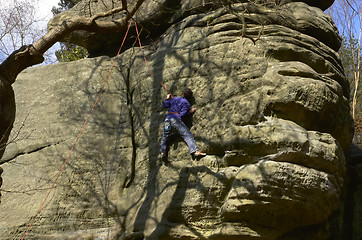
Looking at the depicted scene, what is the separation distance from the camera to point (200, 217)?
6.42 meters

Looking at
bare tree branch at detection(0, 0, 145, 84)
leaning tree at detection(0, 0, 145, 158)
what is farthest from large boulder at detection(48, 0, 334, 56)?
leaning tree at detection(0, 0, 145, 158)

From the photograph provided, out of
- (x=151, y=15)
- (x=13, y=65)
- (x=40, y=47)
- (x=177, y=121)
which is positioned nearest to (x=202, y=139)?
(x=177, y=121)

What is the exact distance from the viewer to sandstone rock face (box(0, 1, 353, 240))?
621 centimetres

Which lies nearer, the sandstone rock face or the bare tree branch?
the bare tree branch

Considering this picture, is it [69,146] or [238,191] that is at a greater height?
[69,146]

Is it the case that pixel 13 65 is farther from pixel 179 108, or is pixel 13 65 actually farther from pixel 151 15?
pixel 151 15

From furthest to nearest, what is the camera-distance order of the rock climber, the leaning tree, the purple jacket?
the purple jacket, the rock climber, the leaning tree

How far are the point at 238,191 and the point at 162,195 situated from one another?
1477mm

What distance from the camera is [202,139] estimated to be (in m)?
6.99

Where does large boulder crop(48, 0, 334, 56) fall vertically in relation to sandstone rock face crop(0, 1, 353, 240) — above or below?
above

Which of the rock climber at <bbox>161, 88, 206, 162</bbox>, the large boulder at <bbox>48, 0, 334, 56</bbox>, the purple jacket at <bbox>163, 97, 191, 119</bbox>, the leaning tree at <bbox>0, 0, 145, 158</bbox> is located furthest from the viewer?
the large boulder at <bbox>48, 0, 334, 56</bbox>

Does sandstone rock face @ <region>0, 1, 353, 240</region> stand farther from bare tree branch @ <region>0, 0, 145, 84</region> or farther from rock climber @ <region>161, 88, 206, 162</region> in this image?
bare tree branch @ <region>0, 0, 145, 84</region>

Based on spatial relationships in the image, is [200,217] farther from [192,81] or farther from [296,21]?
[296,21]

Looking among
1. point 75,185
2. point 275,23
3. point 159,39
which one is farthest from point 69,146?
point 275,23
